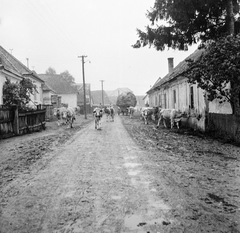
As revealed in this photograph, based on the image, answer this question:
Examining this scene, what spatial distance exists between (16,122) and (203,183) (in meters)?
12.0

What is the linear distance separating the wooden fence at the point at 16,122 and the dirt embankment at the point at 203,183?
8461 mm

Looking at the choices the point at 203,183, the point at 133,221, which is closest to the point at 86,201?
the point at 133,221

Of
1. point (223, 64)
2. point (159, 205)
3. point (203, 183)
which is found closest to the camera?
point (159, 205)

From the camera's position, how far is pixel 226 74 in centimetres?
1023

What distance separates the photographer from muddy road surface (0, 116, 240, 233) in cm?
346

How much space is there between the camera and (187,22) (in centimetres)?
1213

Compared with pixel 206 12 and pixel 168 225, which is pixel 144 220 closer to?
pixel 168 225

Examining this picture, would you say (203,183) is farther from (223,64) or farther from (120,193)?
(223,64)

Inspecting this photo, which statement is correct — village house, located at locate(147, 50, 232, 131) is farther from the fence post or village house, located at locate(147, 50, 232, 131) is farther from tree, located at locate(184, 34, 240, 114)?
the fence post

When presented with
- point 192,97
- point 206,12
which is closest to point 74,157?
point 206,12

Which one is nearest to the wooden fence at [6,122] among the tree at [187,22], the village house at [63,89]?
the tree at [187,22]

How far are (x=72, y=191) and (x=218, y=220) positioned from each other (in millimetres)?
2531

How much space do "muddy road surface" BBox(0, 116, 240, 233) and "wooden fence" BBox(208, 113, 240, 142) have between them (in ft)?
10.3

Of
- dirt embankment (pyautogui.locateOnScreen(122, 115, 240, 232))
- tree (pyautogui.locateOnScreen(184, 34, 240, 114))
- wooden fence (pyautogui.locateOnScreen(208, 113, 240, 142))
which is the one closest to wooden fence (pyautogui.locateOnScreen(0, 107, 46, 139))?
dirt embankment (pyautogui.locateOnScreen(122, 115, 240, 232))
